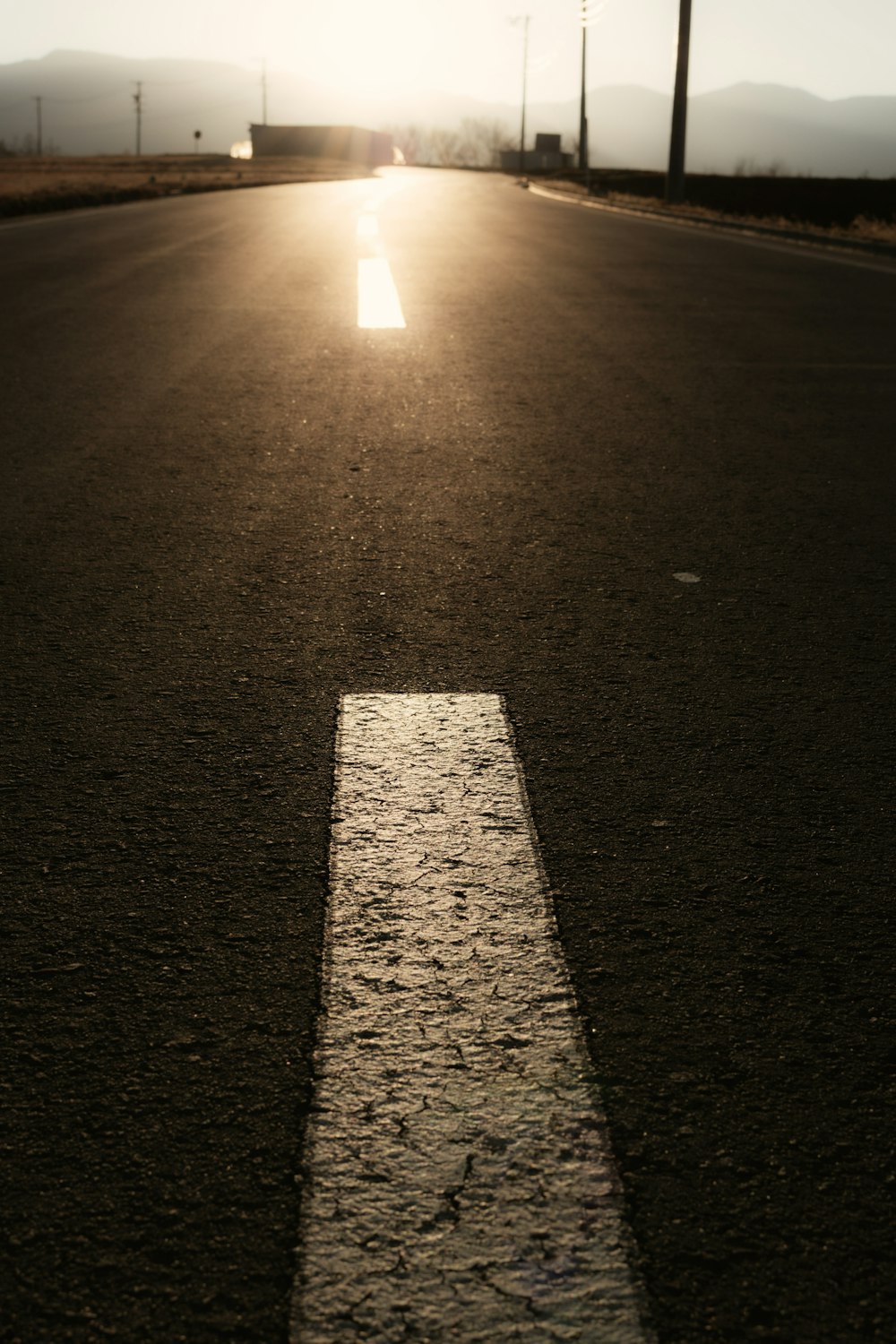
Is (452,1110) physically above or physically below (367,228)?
below

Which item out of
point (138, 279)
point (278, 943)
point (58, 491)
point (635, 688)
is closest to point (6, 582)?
point (58, 491)

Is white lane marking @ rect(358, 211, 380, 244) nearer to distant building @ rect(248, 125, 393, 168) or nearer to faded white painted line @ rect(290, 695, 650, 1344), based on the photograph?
faded white painted line @ rect(290, 695, 650, 1344)

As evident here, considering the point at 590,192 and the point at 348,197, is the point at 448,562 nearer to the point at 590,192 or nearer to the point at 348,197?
the point at 348,197

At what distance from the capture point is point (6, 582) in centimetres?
380

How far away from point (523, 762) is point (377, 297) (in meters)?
8.81

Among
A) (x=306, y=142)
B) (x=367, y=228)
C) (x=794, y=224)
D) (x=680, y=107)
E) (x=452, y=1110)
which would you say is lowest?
(x=452, y=1110)

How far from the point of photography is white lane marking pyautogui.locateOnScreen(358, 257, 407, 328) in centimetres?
944

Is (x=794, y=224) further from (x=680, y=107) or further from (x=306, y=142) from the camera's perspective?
(x=306, y=142)

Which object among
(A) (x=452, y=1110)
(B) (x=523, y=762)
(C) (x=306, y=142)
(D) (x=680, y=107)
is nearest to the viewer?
(A) (x=452, y=1110)

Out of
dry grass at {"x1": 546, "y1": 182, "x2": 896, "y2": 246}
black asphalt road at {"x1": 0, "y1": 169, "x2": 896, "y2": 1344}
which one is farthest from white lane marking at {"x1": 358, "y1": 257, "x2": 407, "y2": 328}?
dry grass at {"x1": 546, "y1": 182, "x2": 896, "y2": 246}

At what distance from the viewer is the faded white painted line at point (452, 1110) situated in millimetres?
1378

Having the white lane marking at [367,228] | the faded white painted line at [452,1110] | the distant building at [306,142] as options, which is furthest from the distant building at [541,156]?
the faded white painted line at [452,1110]

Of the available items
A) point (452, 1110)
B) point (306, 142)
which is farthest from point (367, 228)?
point (306, 142)

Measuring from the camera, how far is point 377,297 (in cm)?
1081
